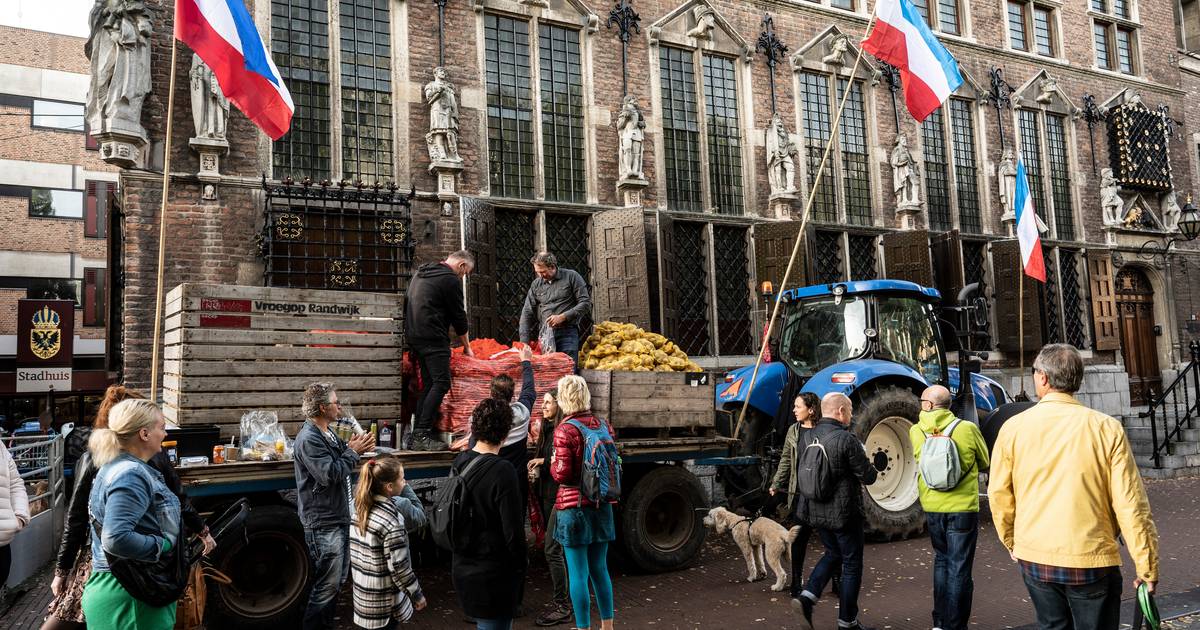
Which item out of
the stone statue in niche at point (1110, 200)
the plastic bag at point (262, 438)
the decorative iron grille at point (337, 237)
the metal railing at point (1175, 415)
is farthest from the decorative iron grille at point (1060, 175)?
the plastic bag at point (262, 438)

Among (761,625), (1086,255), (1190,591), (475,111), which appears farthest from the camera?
→ (1086,255)

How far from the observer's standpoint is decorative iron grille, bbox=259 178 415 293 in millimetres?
11320

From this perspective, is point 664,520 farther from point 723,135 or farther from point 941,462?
point 723,135

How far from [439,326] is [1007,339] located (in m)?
15.9

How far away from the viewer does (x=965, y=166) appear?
61.0 feet

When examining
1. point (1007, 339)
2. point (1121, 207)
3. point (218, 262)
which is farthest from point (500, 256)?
A: point (1121, 207)

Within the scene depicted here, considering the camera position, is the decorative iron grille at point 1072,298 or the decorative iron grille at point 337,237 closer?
the decorative iron grille at point 337,237

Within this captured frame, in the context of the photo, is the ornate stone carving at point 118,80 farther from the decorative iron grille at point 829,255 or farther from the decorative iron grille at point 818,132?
the decorative iron grille at point 829,255

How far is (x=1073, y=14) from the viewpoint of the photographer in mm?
20734

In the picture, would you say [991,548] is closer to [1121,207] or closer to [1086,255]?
[1086,255]

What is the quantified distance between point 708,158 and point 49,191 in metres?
29.3

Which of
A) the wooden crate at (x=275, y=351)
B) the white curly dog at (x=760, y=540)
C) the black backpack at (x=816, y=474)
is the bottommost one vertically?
the white curly dog at (x=760, y=540)

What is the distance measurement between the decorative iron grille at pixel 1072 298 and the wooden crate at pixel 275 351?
18802 mm

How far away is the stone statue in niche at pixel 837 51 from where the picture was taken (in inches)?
654
